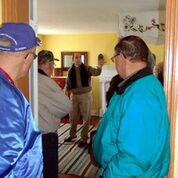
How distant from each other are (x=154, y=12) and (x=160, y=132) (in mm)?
2732

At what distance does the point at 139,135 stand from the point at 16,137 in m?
0.47

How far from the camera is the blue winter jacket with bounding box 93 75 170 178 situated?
1066 mm

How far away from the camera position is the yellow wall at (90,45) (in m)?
6.78

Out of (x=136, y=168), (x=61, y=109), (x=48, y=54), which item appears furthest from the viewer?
(x=48, y=54)

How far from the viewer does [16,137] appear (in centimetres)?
91

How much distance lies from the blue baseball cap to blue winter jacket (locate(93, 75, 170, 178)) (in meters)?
0.45

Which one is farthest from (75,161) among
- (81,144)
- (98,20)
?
(98,20)

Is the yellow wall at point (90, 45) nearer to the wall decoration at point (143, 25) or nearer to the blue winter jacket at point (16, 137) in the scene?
the wall decoration at point (143, 25)

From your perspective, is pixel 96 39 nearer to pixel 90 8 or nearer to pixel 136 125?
pixel 90 8

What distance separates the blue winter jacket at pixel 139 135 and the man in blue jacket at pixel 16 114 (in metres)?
0.32

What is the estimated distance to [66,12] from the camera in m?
3.94

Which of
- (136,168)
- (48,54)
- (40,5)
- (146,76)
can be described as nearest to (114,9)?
(40,5)

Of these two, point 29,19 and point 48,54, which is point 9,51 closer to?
point 29,19

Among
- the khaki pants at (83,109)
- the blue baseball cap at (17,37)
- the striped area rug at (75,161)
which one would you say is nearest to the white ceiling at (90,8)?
the khaki pants at (83,109)
